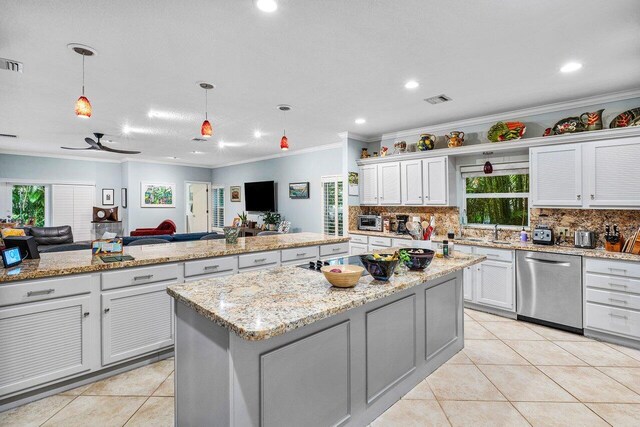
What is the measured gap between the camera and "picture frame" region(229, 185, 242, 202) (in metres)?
9.45

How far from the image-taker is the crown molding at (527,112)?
3639 millimetres

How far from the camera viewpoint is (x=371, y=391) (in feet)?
6.57

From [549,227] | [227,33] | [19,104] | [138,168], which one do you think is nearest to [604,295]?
[549,227]

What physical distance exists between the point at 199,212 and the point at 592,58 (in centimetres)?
1022

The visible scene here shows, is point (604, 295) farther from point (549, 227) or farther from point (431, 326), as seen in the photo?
point (431, 326)

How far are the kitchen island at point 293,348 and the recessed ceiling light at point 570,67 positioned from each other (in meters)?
2.19

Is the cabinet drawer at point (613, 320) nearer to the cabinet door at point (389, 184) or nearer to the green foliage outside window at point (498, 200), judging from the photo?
the green foliage outside window at point (498, 200)

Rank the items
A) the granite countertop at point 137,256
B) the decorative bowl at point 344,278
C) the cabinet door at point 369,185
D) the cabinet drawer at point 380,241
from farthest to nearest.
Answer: the cabinet door at point 369,185 < the cabinet drawer at point 380,241 < the granite countertop at point 137,256 < the decorative bowl at point 344,278

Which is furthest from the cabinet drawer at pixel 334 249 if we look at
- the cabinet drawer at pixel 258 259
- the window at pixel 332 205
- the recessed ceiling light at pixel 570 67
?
the recessed ceiling light at pixel 570 67

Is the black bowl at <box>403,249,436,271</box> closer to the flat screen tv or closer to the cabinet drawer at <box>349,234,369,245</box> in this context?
the cabinet drawer at <box>349,234,369,245</box>

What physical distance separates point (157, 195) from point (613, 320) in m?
10.1

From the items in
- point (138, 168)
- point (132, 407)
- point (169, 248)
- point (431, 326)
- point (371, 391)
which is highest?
point (138, 168)

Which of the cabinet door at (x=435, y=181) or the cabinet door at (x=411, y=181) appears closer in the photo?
the cabinet door at (x=435, y=181)

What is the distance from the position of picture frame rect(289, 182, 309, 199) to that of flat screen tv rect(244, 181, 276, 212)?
2.10ft
